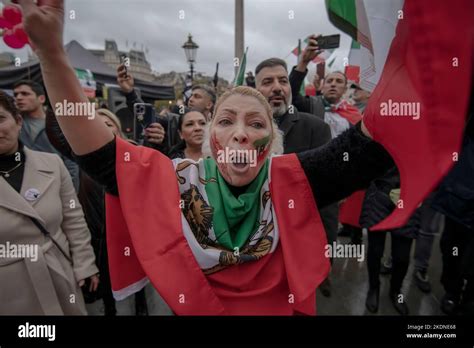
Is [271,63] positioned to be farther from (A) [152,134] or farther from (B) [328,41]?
(A) [152,134]

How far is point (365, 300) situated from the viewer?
1757 millimetres

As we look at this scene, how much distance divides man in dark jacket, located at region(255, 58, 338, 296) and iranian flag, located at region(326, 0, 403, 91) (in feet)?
1.37

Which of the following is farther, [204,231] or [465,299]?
[465,299]

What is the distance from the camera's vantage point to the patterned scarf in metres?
0.72

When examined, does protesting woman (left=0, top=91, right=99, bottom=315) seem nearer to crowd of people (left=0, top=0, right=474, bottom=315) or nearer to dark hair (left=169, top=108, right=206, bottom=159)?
crowd of people (left=0, top=0, right=474, bottom=315)

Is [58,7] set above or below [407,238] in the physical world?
above

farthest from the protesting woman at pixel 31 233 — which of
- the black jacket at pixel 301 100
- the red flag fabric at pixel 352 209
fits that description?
the red flag fabric at pixel 352 209

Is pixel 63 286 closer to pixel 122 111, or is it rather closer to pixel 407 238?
pixel 122 111

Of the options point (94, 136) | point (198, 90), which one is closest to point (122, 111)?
point (198, 90)

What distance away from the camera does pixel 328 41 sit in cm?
102

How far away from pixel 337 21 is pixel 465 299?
5.15 ft

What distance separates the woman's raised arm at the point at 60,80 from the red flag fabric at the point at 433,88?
1.99 feet

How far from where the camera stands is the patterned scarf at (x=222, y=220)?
28.3 inches
